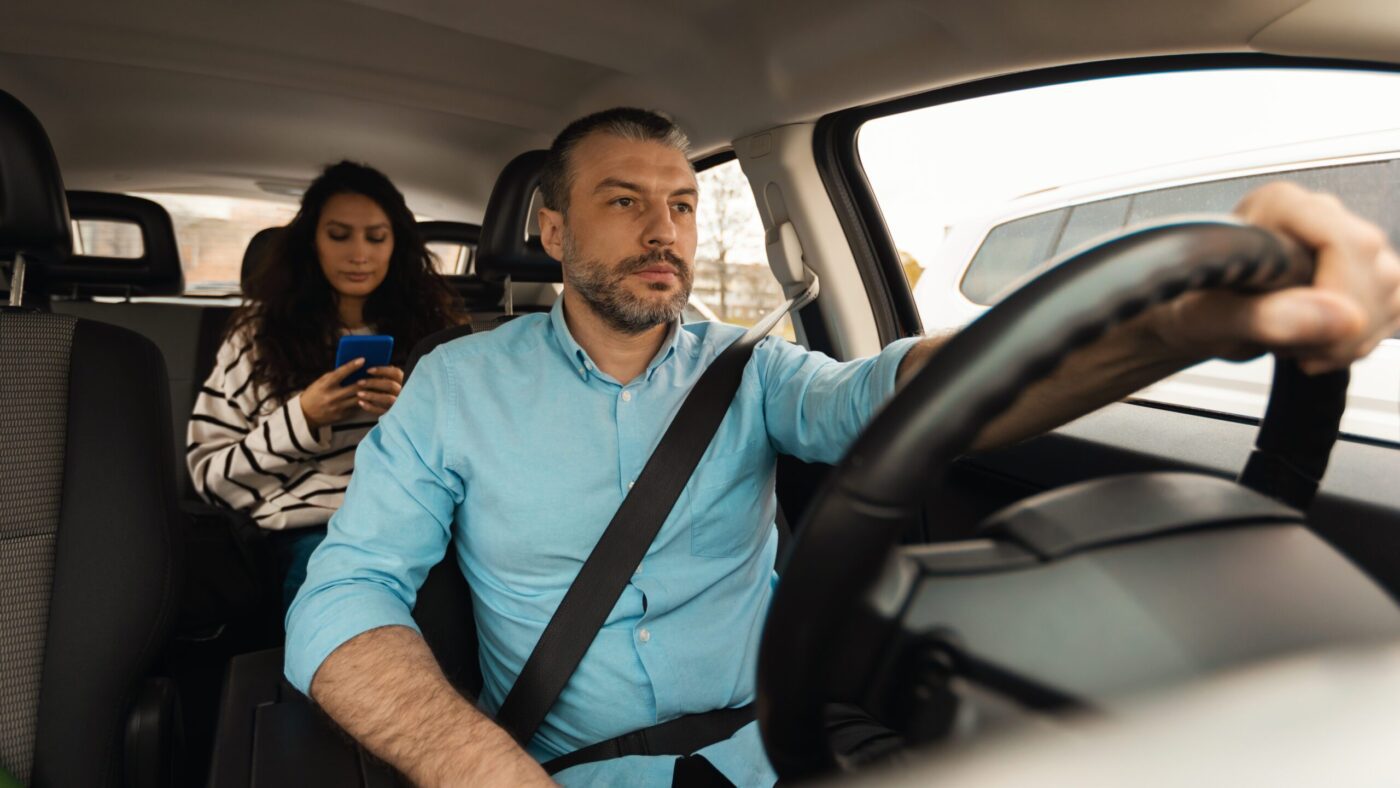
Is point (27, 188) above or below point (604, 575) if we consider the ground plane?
above

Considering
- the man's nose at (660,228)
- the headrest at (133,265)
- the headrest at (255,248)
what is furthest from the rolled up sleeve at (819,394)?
the headrest at (133,265)

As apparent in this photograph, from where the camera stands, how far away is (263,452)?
6.32ft

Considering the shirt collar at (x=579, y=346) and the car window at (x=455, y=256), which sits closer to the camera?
the shirt collar at (x=579, y=346)

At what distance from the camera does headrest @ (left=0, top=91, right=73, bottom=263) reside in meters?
1.35

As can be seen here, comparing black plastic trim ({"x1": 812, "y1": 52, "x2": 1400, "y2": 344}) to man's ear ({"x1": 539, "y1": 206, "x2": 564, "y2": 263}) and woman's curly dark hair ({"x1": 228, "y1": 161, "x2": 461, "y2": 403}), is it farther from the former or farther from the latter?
woman's curly dark hair ({"x1": 228, "y1": 161, "x2": 461, "y2": 403})

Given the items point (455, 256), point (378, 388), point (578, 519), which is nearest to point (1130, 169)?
point (578, 519)

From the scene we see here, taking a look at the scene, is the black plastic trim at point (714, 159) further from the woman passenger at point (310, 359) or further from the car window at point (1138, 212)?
the car window at point (1138, 212)

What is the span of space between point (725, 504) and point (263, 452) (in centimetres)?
116

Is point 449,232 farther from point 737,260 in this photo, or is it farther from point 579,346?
point 579,346

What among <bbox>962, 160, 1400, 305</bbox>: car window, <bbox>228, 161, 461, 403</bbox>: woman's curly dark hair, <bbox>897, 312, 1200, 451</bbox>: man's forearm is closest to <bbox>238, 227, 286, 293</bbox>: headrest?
<bbox>228, 161, 461, 403</bbox>: woman's curly dark hair

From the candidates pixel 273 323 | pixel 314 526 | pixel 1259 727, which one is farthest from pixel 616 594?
pixel 273 323

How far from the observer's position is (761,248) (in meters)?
2.20

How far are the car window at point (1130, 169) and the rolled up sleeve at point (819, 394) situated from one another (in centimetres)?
14

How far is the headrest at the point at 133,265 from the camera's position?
273cm
